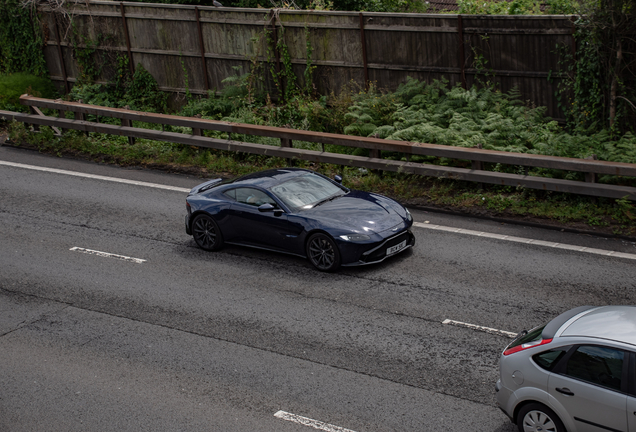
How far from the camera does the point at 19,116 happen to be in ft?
63.3

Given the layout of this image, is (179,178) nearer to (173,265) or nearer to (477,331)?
(173,265)

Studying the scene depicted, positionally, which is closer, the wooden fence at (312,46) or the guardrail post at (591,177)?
the guardrail post at (591,177)

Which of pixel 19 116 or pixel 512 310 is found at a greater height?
pixel 19 116

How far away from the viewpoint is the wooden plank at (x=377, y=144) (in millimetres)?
12469

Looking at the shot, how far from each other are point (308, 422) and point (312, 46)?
41.6 feet

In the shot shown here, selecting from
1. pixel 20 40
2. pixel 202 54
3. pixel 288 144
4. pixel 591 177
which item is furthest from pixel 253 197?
pixel 20 40

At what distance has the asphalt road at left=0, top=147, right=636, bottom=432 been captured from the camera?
25.7 feet

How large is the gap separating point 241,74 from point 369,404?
44.3ft

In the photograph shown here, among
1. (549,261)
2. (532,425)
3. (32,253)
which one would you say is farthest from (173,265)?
(532,425)

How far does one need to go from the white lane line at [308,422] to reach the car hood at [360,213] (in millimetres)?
3842

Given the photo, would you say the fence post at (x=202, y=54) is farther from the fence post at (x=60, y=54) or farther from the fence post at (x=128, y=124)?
the fence post at (x=60, y=54)

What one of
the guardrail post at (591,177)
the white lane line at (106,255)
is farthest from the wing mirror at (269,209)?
the guardrail post at (591,177)

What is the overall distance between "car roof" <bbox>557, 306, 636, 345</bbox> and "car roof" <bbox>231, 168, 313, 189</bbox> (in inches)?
245

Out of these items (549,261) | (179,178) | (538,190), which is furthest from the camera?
(179,178)
